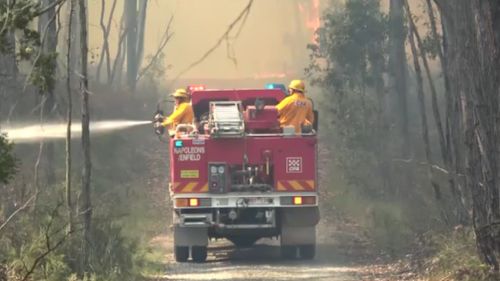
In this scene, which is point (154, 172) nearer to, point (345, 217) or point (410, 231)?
point (345, 217)

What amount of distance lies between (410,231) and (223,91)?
157 inches

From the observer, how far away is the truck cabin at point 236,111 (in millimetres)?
14461

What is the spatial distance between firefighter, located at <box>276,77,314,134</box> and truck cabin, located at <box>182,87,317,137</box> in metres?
0.14

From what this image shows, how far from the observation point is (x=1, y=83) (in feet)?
51.8

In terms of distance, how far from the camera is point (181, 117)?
15.1 m

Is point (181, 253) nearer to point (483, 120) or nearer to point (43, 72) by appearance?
point (483, 120)

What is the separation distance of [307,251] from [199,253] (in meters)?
1.71

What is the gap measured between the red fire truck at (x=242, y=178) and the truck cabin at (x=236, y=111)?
16 mm

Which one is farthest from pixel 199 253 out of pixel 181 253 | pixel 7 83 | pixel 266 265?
pixel 7 83

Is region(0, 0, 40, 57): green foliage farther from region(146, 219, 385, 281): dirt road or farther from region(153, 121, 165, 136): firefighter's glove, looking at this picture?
region(153, 121, 165, 136): firefighter's glove

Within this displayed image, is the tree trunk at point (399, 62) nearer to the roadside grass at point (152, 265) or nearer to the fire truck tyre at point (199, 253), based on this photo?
the fire truck tyre at point (199, 253)

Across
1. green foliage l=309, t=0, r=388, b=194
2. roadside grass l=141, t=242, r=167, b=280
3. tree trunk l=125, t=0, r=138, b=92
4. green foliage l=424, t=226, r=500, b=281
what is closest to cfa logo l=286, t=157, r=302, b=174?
green foliage l=424, t=226, r=500, b=281

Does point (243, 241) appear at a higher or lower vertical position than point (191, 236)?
lower

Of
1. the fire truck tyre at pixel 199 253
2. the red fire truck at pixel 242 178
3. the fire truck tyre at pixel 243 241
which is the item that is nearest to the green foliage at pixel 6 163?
the red fire truck at pixel 242 178
